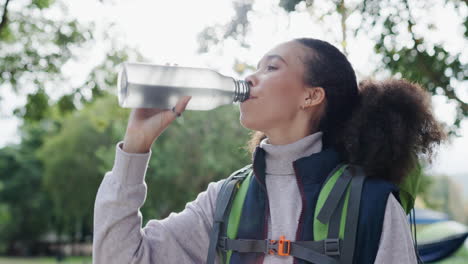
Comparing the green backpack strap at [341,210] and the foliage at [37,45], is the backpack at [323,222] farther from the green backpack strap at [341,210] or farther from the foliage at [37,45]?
the foliage at [37,45]

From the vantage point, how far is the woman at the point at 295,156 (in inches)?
72.7

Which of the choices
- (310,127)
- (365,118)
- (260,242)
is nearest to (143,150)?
(260,242)

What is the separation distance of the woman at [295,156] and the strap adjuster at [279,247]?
0.09 ft

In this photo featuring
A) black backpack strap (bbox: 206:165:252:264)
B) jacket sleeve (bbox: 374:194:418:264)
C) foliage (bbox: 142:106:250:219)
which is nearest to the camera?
jacket sleeve (bbox: 374:194:418:264)

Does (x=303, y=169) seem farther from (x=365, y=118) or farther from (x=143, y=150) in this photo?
(x=143, y=150)

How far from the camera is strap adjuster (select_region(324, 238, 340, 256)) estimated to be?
5.56ft

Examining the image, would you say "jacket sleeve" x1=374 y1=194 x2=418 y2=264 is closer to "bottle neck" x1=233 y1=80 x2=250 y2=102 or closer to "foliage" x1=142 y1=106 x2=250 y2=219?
"bottle neck" x1=233 y1=80 x2=250 y2=102

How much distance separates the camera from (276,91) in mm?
2002

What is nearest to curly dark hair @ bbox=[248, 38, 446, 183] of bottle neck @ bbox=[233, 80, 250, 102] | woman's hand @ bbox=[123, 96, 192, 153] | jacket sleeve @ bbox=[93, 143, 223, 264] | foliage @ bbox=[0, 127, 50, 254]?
bottle neck @ bbox=[233, 80, 250, 102]

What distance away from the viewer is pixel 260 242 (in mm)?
1885

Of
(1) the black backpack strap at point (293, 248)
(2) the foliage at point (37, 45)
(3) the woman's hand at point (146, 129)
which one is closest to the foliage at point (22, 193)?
(2) the foliage at point (37, 45)

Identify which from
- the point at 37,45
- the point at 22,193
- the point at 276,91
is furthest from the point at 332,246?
the point at 22,193

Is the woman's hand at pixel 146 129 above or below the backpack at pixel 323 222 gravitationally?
above

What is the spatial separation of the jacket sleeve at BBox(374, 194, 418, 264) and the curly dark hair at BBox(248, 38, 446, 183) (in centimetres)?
20
